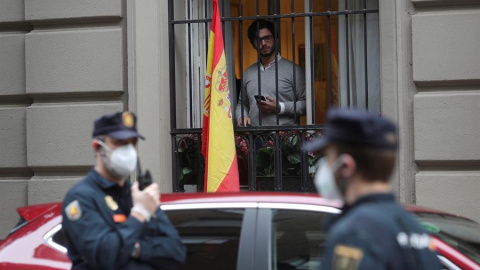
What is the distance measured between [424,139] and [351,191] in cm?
529

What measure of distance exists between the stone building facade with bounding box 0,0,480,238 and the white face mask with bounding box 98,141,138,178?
4415 mm

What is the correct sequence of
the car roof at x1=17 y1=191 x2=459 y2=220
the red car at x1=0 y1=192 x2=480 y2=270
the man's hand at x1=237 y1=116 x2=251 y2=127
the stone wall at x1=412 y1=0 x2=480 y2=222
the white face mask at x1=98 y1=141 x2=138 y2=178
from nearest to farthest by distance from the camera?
the white face mask at x1=98 y1=141 x2=138 y2=178, the red car at x1=0 y1=192 x2=480 y2=270, the car roof at x1=17 y1=191 x2=459 y2=220, the stone wall at x1=412 y1=0 x2=480 y2=222, the man's hand at x1=237 y1=116 x2=251 y2=127

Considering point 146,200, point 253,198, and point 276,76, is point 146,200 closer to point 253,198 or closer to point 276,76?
point 253,198

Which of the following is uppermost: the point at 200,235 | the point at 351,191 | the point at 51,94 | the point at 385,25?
the point at 385,25

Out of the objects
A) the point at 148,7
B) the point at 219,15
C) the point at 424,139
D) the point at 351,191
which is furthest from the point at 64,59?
the point at 351,191

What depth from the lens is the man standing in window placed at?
8430mm

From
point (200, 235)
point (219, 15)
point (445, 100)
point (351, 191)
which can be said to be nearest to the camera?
point (351, 191)

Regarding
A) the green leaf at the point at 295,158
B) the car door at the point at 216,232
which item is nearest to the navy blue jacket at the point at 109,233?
the car door at the point at 216,232

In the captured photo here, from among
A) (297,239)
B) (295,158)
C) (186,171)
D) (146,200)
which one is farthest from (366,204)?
(186,171)

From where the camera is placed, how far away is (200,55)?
8.83 metres

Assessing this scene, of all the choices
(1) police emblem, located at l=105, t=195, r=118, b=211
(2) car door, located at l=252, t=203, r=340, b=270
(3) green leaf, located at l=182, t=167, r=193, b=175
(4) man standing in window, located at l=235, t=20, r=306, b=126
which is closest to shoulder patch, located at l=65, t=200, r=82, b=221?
(1) police emblem, located at l=105, t=195, r=118, b=211

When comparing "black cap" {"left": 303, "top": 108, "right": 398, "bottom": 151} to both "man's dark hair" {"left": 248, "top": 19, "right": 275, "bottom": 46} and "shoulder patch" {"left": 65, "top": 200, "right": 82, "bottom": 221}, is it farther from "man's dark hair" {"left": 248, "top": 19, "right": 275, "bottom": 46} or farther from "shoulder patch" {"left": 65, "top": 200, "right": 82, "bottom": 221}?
"man's dark hair" {"left": 248, "top": 19, "right": 275, "bottom": 46}

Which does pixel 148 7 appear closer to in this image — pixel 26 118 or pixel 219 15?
pixel 219 15

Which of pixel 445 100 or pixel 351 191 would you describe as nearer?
pixel 351 191
